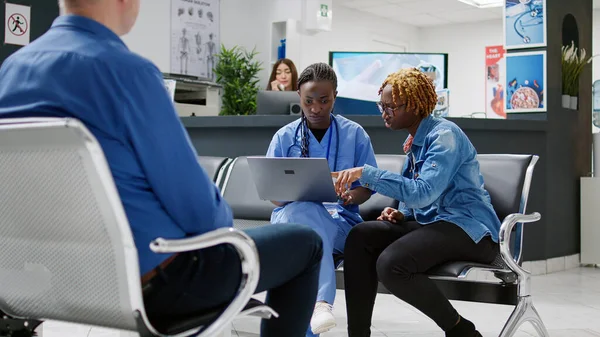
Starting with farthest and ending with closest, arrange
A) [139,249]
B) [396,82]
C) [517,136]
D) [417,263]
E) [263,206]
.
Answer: [517,136] → [263,206] → [396,82] → [417,263] → [139,249]

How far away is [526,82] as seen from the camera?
497 centimetres

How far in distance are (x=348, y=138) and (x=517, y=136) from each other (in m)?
2.31

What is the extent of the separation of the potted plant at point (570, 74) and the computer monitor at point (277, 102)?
1942 millimetres

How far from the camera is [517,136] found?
15.4ft

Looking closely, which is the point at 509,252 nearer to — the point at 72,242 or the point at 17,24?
the point at 72,242

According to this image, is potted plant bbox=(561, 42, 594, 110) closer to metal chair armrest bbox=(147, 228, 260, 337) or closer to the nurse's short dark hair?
the nurse's short dark hair

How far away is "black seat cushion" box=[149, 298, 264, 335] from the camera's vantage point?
4.19 ft

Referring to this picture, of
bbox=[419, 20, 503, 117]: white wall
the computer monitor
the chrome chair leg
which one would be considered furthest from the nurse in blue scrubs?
bbox=[419, 20, 503, 117]: white wall

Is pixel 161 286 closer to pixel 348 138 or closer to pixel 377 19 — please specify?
pixel 348 138

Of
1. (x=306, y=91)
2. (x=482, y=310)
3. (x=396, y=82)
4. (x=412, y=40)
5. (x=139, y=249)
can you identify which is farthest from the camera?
(x=412, y=40)

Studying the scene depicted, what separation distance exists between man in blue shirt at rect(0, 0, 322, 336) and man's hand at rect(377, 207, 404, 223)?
127 cm

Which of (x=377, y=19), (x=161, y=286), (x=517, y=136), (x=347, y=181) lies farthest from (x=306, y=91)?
(x=377, y=19)

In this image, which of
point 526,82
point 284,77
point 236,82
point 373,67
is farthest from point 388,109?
point 236,82

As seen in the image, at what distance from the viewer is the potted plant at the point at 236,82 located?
7.53m
